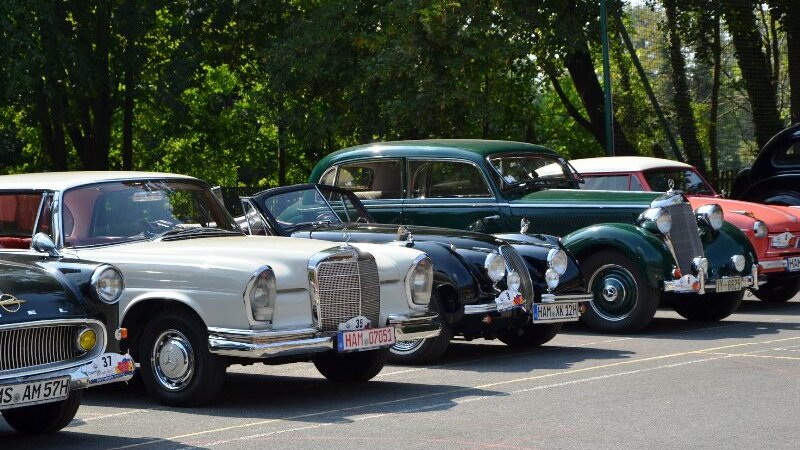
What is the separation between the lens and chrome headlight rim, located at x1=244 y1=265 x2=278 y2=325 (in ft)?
30.3

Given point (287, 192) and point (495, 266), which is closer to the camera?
point (495, 266)

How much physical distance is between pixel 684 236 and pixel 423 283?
15.9 feet

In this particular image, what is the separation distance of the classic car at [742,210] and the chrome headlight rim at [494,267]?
192 inches

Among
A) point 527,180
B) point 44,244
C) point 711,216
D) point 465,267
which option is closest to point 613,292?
point 711,216

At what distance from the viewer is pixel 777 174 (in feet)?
64.8

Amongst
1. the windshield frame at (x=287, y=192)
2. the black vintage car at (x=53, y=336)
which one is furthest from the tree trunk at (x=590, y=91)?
the black vintage car at (x=53, y=336)

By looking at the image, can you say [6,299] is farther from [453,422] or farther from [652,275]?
[652,275]

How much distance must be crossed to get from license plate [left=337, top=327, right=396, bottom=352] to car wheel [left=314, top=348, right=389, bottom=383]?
499 millimetres

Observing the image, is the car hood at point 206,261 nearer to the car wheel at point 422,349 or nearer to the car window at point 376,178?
the car wheel at point 422,349

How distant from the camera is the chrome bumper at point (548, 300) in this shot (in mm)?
11781

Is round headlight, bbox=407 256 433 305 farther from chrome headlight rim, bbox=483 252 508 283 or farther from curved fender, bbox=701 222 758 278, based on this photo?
curved fender, bbox=701 222 758 278

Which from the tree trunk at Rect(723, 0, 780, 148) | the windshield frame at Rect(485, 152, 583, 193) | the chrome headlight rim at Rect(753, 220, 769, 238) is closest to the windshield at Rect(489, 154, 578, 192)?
the windshield frame at Rect(485, 152, 583, 193)

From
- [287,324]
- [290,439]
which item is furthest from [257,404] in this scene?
[290,439]

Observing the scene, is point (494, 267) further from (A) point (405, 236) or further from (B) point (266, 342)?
(B) point (266, 342)
